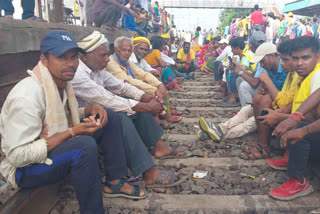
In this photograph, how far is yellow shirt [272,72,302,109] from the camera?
119 inches

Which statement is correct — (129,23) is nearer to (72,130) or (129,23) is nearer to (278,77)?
(278,77)

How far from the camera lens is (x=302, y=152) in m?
2.37

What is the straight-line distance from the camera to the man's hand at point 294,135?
227 centimetres

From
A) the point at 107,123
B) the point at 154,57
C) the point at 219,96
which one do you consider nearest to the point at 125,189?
the point at 107,123

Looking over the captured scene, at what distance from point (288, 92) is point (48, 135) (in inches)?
106

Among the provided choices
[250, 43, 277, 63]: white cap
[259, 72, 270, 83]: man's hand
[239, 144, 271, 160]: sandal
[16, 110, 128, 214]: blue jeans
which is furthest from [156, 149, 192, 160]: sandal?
[250, 43, 277, 63]: white cap

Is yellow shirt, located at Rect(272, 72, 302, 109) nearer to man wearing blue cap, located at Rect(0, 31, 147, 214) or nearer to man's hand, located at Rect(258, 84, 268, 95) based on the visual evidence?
man's hand, located at Rect(258, 84, 268, 95)

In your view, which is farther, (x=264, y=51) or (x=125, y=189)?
(x=264, y=51)

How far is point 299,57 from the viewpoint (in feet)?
8.50

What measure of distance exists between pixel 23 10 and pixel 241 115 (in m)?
4.51

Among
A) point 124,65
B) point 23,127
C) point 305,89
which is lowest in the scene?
point 23,127

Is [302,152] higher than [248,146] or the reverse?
higher

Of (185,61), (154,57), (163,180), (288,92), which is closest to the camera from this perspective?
(163,180)

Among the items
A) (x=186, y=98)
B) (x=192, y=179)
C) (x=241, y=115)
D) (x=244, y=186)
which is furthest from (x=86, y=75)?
(x=186, y=98)
